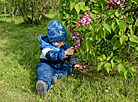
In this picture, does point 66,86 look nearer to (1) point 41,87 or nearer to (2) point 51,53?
(1) point 41,87

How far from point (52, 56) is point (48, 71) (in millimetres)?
334

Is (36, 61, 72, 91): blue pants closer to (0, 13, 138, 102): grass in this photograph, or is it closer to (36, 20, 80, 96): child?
(36, 20, 80, 96): child

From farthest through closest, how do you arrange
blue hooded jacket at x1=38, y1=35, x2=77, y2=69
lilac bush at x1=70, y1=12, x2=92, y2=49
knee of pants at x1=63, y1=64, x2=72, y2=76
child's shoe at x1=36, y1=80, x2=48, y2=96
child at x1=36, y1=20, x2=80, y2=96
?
knee of pants at x1=63, y1=64, x2=72, y2=76
blue hooded jacket at x1=38, y1=35, x2=77, y2=69
child at x1=36, y1=20, x2=80, y2=96
child's shoe at x1=36, y1=80, x2=48, y2=96
lilac bush at x1=70, y1=12, x2=92, y2=49

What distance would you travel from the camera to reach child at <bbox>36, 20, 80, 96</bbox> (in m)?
2.36

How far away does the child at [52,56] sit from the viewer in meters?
2.36

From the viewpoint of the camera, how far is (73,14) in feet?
7.18

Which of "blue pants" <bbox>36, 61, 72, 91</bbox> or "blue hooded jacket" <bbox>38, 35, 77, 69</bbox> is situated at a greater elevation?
"blue hooded jacket" <bbox>38, 35, 77, 69</bbox>

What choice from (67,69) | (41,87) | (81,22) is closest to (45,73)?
(41,87)

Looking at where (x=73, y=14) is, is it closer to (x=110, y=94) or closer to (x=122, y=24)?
(x=122, y=24)

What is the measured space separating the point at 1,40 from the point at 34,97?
11.5 feet

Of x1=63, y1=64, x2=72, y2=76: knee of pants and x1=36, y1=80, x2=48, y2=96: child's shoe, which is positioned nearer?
x1=36, y1=80, x2=48, y2=96: child's shoe

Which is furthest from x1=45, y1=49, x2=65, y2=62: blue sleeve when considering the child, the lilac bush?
the lilac bush

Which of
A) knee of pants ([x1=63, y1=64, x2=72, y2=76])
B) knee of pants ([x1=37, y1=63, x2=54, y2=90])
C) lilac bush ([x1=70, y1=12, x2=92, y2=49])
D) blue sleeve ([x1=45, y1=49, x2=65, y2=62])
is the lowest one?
knee of pants ([x1=63, y1=64, x2=72, y2=76])

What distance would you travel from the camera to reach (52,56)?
8.19ft
